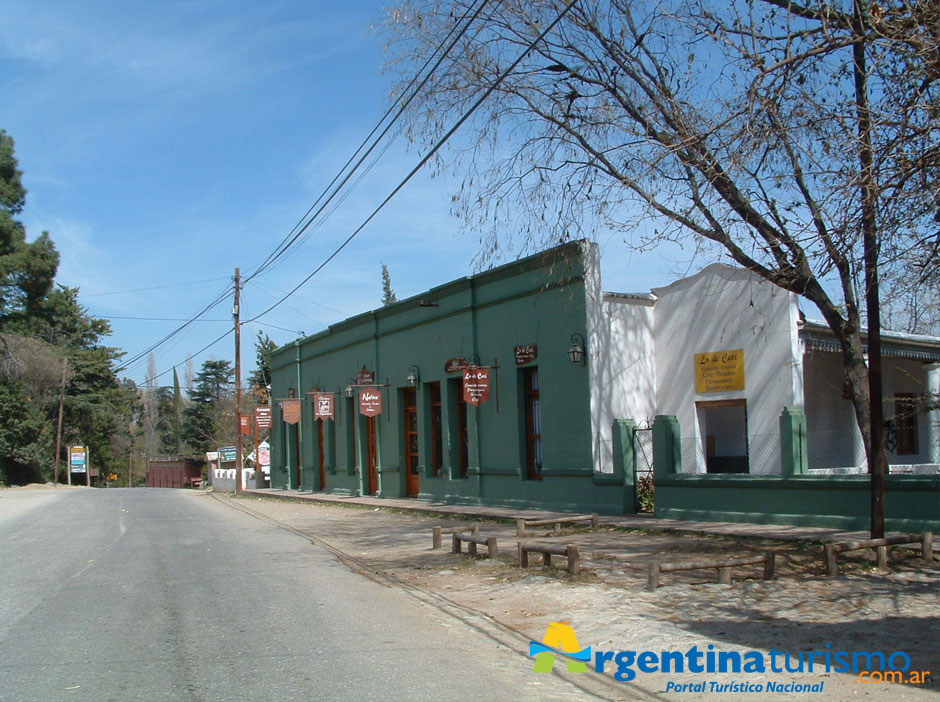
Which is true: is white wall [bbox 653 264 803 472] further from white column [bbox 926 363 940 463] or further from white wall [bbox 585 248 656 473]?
white column [bbox 926 363 940 463]

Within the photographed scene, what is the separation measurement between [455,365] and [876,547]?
43.4 ft

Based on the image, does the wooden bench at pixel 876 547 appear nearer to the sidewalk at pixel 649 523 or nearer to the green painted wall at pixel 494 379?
the sidewalk at pixel 649 523

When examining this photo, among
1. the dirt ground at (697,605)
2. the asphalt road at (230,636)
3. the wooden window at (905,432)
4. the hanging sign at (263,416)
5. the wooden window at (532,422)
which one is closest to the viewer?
the asphalt road at (230,636)

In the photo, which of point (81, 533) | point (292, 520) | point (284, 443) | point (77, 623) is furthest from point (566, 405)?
point (284, 443)

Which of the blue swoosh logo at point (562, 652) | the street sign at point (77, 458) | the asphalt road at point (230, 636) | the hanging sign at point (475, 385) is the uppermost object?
the hanging sign at point (475, 385)

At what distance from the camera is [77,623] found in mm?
8461

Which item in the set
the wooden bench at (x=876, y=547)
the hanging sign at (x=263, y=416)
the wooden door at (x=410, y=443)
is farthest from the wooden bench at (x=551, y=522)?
the hanging sign at (x=263, y=416)

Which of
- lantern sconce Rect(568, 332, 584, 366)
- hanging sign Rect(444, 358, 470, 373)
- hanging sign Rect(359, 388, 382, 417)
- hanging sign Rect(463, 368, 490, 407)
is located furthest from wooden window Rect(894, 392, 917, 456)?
hanging sign Rect(359, 388, 382, 417)

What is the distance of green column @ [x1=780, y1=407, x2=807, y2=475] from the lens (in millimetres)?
14133

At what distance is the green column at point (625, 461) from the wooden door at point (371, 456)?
12.3 metres

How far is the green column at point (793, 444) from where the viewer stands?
46.4 ft

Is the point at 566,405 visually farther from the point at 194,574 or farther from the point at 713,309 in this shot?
the point at 194,574

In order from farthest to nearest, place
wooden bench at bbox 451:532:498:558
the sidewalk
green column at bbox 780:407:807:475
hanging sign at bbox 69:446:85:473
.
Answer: hanging sign at bbox 69:446:85:473 < green column at bbox 780:407:807:475 < the sidewalk < wooden bench at bbox 451:532:498:558

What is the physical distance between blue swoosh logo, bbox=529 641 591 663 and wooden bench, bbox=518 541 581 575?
2809 millimetres
